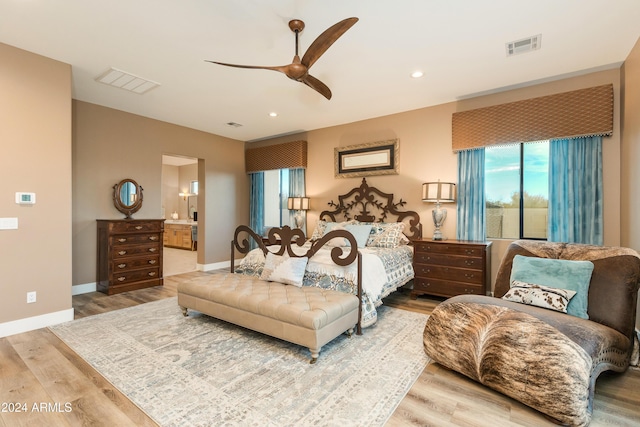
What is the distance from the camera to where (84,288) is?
470 centimetres

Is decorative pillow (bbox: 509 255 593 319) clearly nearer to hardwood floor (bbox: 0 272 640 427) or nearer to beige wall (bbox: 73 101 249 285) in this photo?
hardwood floor (bbox: 0 272 640 427)

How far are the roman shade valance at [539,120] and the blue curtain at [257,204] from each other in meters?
4.43

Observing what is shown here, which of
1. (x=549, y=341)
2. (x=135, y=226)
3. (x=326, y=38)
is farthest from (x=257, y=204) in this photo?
(x=549, y=341)

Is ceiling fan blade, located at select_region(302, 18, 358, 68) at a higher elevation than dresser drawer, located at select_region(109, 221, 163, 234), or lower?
higher

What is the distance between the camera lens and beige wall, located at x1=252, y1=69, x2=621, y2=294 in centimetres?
354

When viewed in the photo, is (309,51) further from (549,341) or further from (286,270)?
(549,341)

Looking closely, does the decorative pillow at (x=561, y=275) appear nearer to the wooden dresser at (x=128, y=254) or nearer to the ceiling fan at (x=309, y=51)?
the ceiling fan at (x=309, y=51)

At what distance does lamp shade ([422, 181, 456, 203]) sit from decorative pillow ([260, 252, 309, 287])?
7.32 ft

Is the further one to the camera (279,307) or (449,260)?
(449,260)

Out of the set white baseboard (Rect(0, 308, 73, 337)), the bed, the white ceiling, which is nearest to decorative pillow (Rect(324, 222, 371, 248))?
the bed

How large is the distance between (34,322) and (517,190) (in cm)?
630

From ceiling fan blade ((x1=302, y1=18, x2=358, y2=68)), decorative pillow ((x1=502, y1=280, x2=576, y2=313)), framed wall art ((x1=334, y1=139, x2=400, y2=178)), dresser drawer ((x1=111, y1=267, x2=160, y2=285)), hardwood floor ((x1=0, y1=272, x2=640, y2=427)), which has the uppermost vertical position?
ceiling fan blade ((x1=302, y1=18, x2=358, y2=68))

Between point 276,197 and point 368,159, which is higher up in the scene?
point 368,159

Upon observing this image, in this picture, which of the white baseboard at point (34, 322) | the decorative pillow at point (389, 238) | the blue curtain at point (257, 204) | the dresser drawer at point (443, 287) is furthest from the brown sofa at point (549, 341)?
the blue curtain at point (257, 204)
